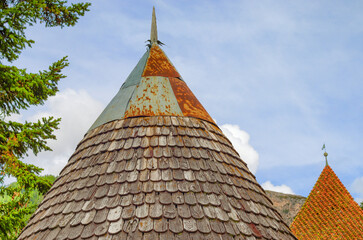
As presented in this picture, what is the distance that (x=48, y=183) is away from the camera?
25.3ft

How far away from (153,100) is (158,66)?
0.91 metres

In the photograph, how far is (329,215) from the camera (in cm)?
1081

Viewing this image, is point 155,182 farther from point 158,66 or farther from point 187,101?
point 158,66

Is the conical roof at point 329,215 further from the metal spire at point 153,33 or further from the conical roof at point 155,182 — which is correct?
the metal spire at point 153,33

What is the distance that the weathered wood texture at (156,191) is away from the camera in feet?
11.2

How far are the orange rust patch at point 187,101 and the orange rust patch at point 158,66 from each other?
186 mm

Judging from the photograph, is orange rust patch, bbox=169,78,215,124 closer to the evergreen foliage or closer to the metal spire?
the metal spire

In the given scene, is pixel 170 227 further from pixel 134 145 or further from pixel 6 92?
pixel 6 92

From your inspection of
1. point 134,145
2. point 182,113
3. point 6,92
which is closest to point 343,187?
point 182,113

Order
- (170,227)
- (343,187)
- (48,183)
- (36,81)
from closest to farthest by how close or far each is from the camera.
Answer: (170,227) → (36,81) → (48,183) → (343,187)

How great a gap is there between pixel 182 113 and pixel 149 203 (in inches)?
63.4

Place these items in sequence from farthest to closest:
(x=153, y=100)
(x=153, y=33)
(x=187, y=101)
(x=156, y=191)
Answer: (x=153, y=33), (x=187, y=101), (x=153, y=100), (x=156, y=191)

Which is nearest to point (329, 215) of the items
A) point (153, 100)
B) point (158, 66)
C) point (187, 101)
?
point (187, 101)

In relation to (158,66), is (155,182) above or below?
below
